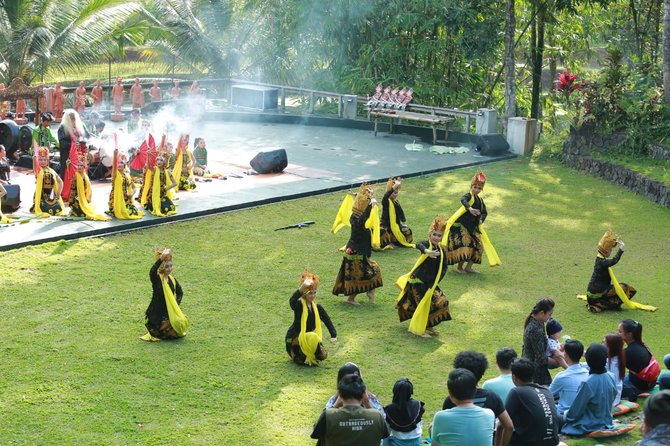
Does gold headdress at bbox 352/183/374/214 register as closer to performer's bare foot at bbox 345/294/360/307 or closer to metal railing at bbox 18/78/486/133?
performer's bare foot at bbox 345/294/360/307

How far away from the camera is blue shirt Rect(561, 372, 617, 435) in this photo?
26.8ft

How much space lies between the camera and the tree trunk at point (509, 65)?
24.5 m

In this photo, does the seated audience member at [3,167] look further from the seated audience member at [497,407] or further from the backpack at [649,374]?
the seated audience member at [497,407]

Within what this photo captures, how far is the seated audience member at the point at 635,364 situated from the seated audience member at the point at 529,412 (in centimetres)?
233

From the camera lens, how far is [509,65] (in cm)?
2498

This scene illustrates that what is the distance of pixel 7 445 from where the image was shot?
7.99 m

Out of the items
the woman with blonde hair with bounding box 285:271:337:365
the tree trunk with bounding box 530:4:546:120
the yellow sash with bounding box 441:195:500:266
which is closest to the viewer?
the woman with blonde hair with bounding box 285:271:337:365

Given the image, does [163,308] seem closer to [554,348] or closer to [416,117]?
[554,348]

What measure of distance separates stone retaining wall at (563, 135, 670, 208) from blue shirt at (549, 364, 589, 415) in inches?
410

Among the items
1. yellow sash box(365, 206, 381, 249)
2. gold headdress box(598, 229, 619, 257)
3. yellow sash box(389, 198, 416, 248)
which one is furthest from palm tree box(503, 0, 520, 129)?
gold headdress box(598, 229, 619, 257)

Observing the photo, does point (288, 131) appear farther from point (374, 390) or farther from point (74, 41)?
point (374, 390)

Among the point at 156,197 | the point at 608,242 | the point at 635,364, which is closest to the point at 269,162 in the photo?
the point at 156,197

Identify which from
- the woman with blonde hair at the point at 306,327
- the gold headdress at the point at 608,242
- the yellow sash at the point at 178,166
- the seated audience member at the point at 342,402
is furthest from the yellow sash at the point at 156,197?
the seated audience member at the point at 342,402

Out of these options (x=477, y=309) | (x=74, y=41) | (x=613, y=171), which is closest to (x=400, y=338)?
(x=477, y=309)
